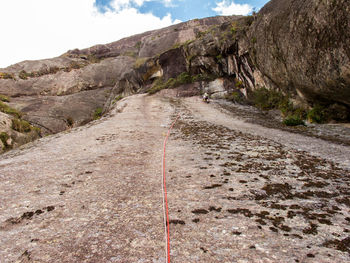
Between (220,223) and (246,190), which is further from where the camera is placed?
(246,190)

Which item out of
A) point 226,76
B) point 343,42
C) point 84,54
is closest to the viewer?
point 343,42

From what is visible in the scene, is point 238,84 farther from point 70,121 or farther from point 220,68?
point 70,121

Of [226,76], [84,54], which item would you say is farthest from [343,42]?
[84,54]

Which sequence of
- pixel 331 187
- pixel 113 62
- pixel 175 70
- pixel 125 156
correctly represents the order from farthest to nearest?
pixel 113 62
pixel 175 70
pixel 125 156
pixel 331 187

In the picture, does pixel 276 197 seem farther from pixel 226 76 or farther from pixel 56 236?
pixel 226 76

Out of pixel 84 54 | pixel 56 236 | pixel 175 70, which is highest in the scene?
pixel 84 54

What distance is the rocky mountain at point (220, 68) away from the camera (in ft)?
45.6

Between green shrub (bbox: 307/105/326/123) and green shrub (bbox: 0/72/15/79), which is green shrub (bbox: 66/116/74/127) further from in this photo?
green shrub (bbox: 307/105/326/123)

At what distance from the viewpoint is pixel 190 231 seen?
15.1 feet

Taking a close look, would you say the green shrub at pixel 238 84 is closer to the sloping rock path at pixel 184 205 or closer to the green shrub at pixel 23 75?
the sloping rock path at pixel 184 205

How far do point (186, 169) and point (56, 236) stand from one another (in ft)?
17.1

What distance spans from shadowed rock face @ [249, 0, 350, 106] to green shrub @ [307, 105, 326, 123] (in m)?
0.68

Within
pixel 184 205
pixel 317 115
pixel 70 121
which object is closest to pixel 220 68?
pixel 317 115

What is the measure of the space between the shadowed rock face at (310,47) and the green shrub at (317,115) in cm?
68
